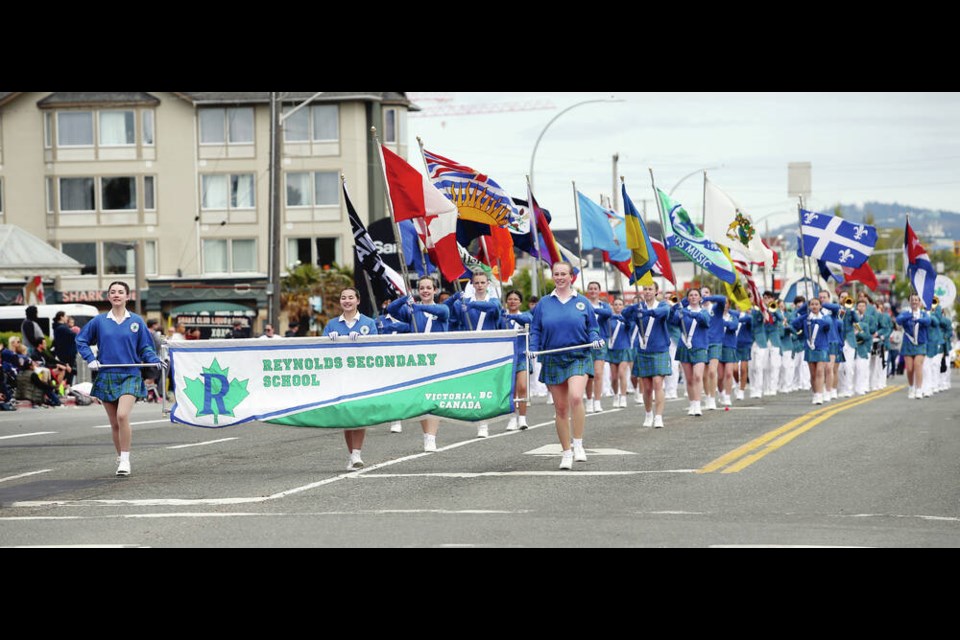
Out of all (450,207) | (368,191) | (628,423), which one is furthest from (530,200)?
(368,191)

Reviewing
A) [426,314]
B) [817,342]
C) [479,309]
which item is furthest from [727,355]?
[426,314]

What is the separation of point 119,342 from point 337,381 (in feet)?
6.94

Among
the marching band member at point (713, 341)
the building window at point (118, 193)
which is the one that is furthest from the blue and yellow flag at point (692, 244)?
the building window at point (118, 193)

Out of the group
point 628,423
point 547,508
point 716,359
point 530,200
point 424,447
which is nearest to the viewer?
point 547,508

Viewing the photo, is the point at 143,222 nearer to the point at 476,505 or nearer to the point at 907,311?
the point at 907,311

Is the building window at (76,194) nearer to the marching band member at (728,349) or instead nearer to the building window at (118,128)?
the building window at (118,128)

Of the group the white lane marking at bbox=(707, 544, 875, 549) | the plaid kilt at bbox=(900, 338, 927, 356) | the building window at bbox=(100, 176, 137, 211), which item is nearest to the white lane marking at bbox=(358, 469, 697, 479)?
the white lane marking at bbox=(707, 544, 875, 549)

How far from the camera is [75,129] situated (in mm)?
63188

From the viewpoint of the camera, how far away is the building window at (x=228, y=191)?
63.9m

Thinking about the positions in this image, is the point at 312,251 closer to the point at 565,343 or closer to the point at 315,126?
the point at 315,126

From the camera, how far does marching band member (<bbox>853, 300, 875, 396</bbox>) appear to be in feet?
98.2

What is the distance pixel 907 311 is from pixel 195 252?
42.5m

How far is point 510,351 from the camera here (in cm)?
1412

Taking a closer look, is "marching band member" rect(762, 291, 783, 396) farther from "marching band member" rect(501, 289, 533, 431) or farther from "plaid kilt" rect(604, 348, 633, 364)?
"marching band member" rect(501, 289, 533, 431)
